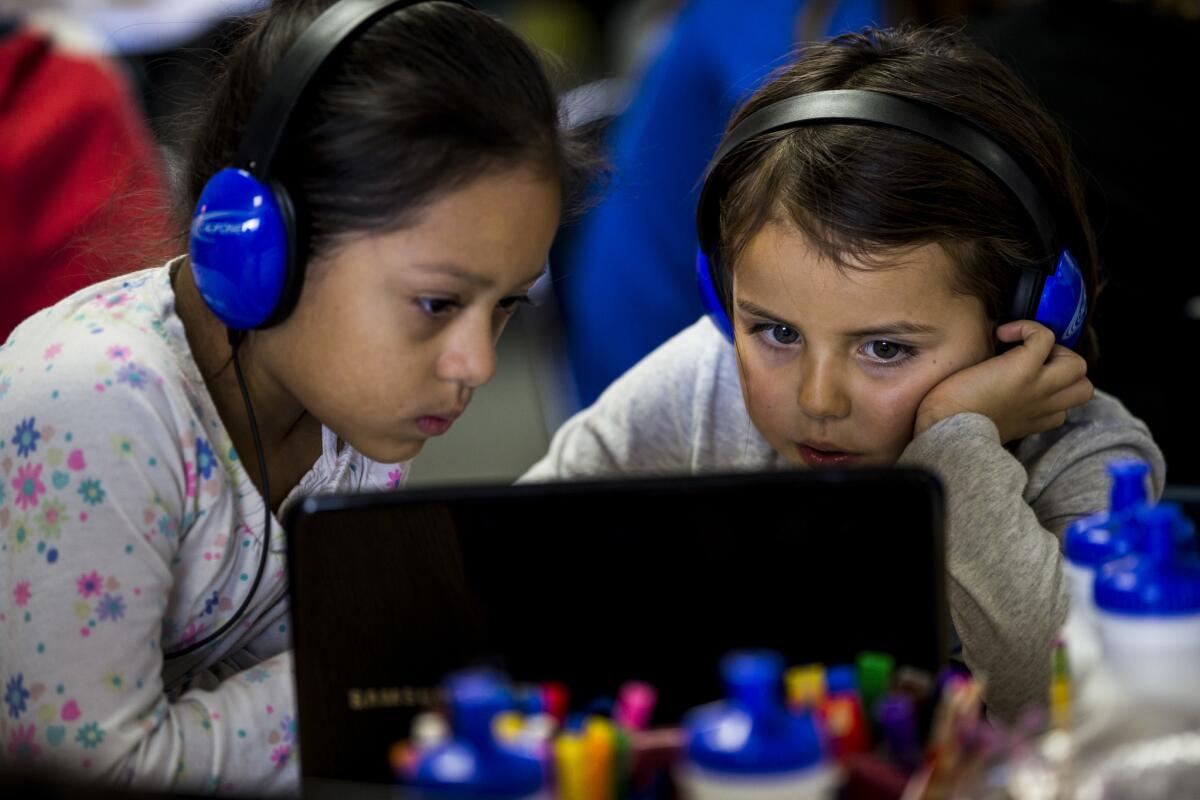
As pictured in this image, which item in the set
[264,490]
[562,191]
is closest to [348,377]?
[264,490]

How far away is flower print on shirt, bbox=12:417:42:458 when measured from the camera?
3.08 feet

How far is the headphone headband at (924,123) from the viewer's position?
108 cm

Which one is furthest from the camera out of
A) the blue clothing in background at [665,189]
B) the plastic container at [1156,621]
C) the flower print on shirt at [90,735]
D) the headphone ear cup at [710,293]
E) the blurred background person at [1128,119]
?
the blue clothing in background at [665,189]

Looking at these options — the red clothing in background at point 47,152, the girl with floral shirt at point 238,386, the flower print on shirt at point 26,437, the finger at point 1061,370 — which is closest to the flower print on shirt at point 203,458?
the girl with floral shirt at point 238,386

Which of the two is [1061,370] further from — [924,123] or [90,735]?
[90,735]

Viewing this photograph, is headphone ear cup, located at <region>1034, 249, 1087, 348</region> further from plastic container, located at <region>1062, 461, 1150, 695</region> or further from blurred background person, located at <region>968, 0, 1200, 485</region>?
blurred background person, located at <region>968, 0, 1200, 485</region>

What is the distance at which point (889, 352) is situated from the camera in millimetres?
1179

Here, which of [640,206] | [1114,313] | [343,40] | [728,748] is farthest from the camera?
[640,206]

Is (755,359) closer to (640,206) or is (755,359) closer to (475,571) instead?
(475,571)

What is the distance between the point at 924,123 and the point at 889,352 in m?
0.20

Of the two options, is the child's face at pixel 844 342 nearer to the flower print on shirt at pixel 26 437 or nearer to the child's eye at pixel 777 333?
the child's eye at pixel 777 333

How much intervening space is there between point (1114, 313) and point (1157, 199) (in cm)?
21

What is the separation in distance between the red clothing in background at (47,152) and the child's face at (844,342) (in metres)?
1.16

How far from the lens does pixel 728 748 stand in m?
0.53
